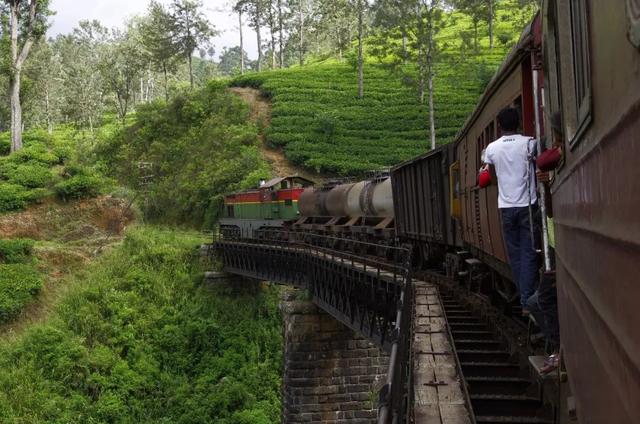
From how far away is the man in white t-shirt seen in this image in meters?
5.52

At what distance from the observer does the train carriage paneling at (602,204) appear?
131 cm

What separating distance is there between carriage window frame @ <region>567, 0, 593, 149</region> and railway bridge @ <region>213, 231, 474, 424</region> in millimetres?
5052

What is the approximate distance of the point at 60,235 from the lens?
35031mm

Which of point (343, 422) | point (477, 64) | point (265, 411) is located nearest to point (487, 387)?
point (343, 422)

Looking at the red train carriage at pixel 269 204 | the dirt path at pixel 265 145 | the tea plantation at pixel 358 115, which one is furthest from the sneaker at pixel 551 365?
the tea plantation at pixel 358 115

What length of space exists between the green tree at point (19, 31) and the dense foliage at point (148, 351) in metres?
13.0

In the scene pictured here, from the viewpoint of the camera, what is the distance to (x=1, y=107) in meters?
68.3

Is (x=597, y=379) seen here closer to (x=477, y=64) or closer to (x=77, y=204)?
(x=77, y=204)

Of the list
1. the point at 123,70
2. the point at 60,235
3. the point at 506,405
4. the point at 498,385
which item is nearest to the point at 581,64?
the point at 506,405

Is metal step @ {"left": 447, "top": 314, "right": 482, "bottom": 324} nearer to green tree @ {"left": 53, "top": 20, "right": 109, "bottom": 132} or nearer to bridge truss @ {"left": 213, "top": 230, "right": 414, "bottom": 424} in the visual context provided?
bridge truss @ {"left": 213, "top": 230, "right": 414, "bottom": 424}

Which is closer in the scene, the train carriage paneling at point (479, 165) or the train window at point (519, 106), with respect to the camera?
the train window at point (519, 106)

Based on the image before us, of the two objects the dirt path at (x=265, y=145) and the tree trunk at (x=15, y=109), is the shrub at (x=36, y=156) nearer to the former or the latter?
the tree trunk at (x=15, y=109)

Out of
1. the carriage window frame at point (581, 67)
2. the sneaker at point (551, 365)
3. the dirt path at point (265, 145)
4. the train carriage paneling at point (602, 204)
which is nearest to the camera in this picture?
the train carriage paneling at point (602, 204)

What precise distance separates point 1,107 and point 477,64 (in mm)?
47420
